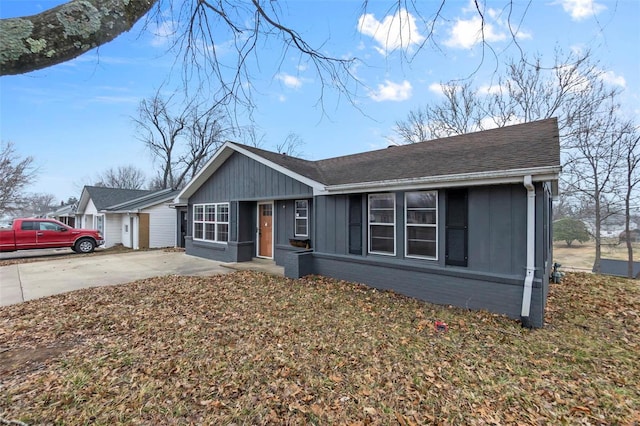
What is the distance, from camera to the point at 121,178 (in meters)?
43.4

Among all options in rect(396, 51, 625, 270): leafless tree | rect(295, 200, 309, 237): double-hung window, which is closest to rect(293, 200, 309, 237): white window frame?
rect(295, 200, 309, 237): double-hung window

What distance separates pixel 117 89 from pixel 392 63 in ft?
13.9

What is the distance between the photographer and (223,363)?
135 inches

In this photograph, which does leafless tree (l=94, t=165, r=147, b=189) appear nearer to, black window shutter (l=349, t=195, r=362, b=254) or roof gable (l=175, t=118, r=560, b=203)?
roof gable (l=175, t=118, r=560, b=203)

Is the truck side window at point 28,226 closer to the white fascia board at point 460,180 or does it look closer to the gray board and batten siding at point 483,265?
the white fascia board at point 460,180

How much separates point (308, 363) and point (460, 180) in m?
4.36

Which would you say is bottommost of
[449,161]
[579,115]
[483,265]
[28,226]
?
[483,265]

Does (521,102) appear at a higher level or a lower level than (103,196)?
higher

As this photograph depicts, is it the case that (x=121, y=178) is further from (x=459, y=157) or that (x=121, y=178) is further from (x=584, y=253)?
(x=584, y=253)

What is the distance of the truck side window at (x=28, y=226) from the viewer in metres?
13.4

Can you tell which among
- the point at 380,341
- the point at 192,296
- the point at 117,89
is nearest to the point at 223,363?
the point at 380,341

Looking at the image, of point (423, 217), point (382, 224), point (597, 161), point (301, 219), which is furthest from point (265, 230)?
point (597, 161)

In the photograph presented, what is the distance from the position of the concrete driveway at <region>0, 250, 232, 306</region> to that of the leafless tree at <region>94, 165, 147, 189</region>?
→ 126ft

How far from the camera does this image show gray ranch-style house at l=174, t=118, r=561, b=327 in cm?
507
